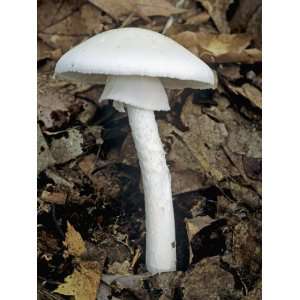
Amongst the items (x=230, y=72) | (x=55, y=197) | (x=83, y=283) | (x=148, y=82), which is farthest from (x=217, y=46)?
(x=83, y=283)

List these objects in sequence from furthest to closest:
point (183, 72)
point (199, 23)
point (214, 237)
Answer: point (199, 23), point (214, 237), point (183, 72)

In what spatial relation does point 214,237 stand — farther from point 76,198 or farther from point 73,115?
point 73,115

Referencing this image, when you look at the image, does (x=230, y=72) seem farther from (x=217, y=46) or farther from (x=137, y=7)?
(x=137, y=7)

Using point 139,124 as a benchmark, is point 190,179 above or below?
below

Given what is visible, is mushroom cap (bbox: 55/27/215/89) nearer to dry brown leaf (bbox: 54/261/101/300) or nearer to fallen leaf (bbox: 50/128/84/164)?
fallen leaf (bbox: 50/128/84/164)
